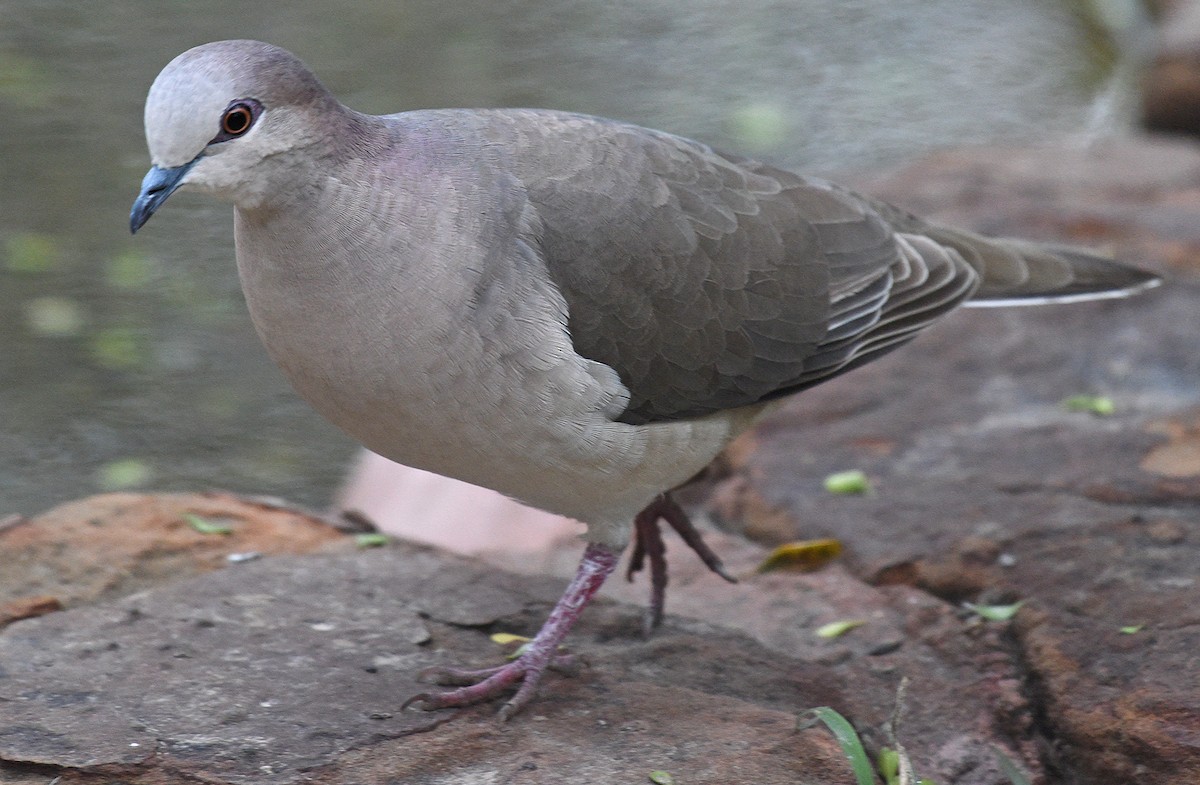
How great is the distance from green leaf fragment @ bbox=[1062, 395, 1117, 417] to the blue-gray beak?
9.41 ft

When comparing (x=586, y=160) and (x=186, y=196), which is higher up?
(x=586, y=160)

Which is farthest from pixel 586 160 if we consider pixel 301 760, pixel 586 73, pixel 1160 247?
pixel 586 73

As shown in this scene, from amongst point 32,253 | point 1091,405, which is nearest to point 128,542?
point 32,253

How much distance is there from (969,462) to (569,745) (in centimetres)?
181

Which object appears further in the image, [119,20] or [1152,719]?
[119,20]

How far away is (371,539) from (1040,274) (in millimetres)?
1994

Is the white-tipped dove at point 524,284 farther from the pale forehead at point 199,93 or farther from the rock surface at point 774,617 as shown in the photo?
the rock surface at point 774,617

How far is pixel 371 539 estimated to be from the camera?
3861 millimetres

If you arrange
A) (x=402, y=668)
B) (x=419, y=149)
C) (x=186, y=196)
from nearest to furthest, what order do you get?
1. (x=419, y=149)
2. (x=402, y=668)
3. (x=186, y=196)

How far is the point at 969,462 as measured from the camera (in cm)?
412

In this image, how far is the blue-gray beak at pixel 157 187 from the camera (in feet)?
8.41

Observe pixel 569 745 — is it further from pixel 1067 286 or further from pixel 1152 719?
pixel 1067 286

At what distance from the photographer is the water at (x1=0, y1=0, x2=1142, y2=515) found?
16.5ft

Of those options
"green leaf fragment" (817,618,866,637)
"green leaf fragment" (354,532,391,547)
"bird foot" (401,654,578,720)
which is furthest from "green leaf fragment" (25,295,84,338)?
"green leaf fragment" (817,618,866,637)
